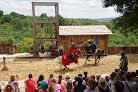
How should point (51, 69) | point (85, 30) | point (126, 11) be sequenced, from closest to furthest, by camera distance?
point (126, 11)
point (51, 69)
point (85, 30)

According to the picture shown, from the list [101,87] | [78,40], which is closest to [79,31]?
[78,40]

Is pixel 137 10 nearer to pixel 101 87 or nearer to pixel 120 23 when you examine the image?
pixel 120 23

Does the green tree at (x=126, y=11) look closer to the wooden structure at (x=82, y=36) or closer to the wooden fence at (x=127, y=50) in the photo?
the wooden structure at (x=82, y=36)

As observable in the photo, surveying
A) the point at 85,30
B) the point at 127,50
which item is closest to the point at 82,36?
the point at 85,30

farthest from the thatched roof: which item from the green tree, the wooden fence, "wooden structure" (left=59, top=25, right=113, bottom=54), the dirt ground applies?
the green tree

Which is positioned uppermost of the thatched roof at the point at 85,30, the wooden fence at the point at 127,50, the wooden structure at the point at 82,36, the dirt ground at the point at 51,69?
the thatched roof at the point at 85,30

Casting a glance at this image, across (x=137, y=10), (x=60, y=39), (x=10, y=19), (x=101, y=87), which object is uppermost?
(x=10, y=19)

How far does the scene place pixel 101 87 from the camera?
439 cm

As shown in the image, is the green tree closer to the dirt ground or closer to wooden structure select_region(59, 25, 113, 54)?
the dirt ground

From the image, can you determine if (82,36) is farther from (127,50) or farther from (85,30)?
(127,50)

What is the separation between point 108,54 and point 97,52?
6539 mm

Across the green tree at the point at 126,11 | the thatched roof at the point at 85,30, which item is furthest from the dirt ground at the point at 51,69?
the thatched roof at the point at 85,30

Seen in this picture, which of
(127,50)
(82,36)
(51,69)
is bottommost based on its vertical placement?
(51,69)

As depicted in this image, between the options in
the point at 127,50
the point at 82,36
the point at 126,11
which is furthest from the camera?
the point at 127,50
